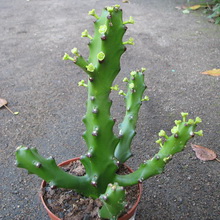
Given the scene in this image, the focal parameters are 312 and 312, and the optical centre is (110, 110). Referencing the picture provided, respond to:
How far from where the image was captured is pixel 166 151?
3.25ft

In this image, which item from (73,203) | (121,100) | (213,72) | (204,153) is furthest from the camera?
(213,72)

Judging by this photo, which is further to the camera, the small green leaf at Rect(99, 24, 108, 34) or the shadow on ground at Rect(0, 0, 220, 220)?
the shadow on ground at Rect(0, 0, 220, 220)

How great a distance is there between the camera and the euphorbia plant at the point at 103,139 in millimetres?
921

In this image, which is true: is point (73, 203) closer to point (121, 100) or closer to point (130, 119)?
point (130, 119)

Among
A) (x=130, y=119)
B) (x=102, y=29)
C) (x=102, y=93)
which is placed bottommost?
(x=130, y=119)

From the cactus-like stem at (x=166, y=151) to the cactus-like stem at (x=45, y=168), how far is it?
156 mm

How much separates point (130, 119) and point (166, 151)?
26cm

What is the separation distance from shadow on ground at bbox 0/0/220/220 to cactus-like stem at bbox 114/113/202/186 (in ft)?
1.18

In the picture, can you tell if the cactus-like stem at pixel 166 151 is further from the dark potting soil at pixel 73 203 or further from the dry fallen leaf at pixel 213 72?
the dry fallen leaf at pixel 213 72

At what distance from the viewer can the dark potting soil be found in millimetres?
1064

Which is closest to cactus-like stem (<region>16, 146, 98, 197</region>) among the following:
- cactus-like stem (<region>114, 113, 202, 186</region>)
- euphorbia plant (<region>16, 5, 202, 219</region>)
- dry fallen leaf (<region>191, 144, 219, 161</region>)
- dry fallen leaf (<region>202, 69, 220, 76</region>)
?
euphorbia plant (<region>16, 5, 202, 219</region>)

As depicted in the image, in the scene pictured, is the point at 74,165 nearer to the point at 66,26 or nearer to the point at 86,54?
the point at 86,54

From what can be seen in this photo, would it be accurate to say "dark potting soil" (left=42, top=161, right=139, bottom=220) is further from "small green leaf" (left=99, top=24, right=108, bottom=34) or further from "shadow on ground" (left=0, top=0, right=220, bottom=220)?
"small green leaf" (left=99, top=24, right=108, bottom=34)

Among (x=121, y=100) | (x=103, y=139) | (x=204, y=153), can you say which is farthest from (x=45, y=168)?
(x=121, y=100)
